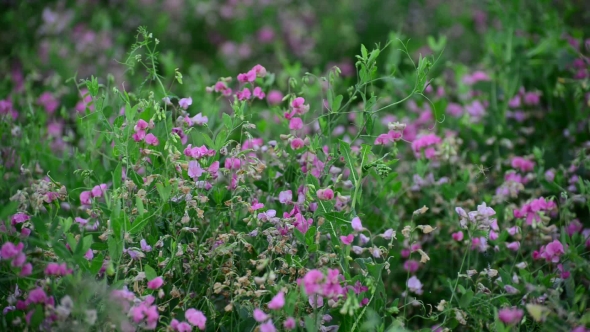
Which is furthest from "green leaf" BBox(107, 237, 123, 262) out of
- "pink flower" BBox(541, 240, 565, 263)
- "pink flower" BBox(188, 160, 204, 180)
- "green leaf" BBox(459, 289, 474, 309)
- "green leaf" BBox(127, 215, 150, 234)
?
"pink flower" BBox(541, 240, 565, 263)

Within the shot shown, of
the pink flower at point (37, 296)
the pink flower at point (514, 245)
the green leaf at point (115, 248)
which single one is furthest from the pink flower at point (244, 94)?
the pink flower at point (514, 245)

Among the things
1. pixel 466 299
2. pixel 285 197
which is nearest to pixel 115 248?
pixel 285 197

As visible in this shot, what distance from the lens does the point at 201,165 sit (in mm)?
1931

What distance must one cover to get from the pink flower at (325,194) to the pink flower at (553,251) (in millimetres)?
786

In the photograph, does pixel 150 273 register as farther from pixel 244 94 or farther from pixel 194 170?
pixel 244 94

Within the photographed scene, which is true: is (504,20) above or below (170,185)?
below

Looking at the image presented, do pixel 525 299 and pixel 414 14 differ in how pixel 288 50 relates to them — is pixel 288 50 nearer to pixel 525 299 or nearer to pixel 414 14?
pixel 414 14

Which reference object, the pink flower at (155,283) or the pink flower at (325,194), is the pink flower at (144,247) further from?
the pink flower at (325,194)

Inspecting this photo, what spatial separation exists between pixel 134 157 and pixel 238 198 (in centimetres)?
39

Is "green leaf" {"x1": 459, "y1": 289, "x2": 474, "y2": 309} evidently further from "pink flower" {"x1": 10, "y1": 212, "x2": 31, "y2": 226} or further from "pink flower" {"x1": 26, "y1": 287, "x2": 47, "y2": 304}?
"pink flower" {"x1": 10, "y1": 212, "x2": 31, "y2": 226}

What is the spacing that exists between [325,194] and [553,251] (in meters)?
0.83

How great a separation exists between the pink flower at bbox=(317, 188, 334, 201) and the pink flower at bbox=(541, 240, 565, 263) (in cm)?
79

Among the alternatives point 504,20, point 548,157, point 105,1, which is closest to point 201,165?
point 548,157

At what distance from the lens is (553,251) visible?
6.62 feet
